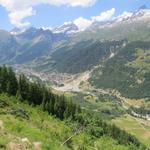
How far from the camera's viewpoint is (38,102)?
123 metres

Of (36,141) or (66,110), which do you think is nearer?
(36,141)

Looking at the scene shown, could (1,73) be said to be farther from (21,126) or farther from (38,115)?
(21,126)

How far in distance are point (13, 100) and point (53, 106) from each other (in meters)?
17.0

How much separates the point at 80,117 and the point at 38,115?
88.5ft

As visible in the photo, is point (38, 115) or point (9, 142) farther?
point (38, 115)

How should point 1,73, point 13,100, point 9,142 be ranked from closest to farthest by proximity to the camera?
point 9,142, point 13,100, point 1,73

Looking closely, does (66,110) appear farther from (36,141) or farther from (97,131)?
(36,141)

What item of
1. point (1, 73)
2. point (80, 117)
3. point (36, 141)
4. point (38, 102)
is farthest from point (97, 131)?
point (36, 141)

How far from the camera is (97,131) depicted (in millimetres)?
111125

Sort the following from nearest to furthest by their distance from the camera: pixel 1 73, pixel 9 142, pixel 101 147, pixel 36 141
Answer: pixel 9 142 < pixel 36 141 < pixel 101 147 < pixel 1 73

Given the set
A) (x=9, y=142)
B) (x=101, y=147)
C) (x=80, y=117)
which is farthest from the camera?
(x=80, y=117)

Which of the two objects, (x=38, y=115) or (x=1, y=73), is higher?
(x=1, y=73)

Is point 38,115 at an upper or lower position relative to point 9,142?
lower

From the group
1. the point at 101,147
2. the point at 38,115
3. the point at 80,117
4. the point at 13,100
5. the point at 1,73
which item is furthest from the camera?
the point at 80,117
